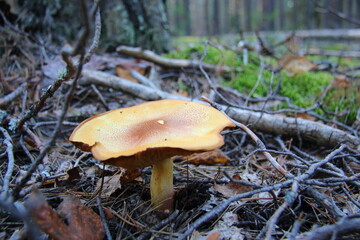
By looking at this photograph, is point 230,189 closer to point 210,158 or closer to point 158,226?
point 210,158

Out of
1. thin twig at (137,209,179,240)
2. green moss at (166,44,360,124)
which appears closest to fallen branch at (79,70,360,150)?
green moss at (166,44,360,124)

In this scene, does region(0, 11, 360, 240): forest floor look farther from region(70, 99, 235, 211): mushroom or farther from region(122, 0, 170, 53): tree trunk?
region(122, 0, 170, 53): tree trunk

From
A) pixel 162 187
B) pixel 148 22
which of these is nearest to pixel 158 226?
pixel 162 187

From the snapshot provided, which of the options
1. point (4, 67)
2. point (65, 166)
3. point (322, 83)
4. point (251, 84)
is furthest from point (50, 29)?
point (322, 83)

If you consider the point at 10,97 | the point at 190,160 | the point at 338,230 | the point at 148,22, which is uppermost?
the point at 148,22

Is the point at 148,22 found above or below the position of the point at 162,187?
above

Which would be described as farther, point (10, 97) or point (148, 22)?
point (148, 22)

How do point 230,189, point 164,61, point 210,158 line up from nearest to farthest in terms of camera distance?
point 230,189, point 210,158, point 164,61

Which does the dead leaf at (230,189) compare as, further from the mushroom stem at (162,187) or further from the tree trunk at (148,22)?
the tree trunk at (148,22)

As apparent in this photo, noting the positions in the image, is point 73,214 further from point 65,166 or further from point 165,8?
point 165,8
